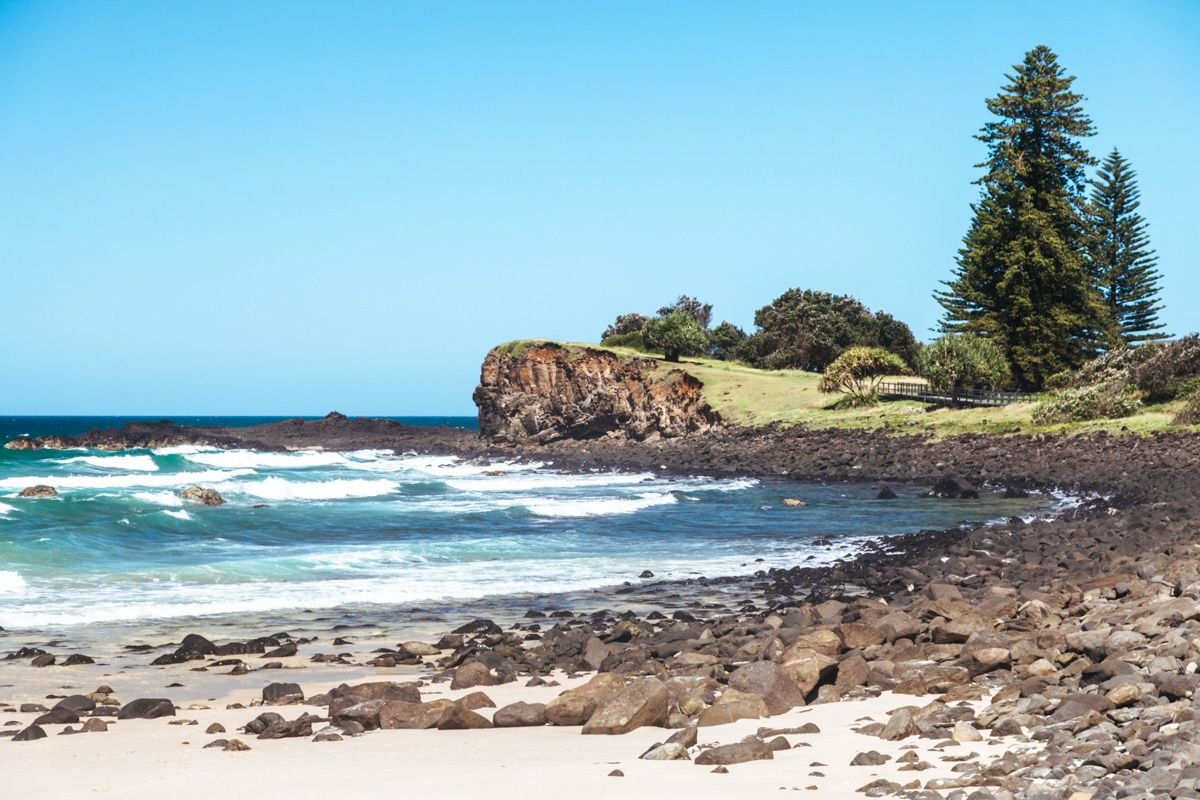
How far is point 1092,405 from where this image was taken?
4628 centimetres

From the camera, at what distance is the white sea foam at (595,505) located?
32.9 m

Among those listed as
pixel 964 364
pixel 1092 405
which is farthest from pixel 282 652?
pixel 964 364

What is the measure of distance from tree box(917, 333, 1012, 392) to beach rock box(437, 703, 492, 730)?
162 feet

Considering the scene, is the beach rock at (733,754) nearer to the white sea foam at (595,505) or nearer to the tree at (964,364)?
the white sea foam at (595,505)

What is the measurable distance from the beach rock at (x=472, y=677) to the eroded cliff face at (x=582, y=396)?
177ft

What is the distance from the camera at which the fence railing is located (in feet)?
176

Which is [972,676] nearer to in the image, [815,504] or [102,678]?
[102,678]

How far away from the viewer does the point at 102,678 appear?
12227 mm

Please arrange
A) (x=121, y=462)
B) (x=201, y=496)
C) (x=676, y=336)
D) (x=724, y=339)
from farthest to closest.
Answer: (x=724, y=339) → (x=676, y=336) → (x=121, y=462) → (x=201, y=496)

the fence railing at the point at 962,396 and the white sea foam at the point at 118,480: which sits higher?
the fence railing at the point at 962,396

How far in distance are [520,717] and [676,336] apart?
68480mm

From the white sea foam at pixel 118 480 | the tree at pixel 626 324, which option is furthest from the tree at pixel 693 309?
the white sea foam at pixel 118 480

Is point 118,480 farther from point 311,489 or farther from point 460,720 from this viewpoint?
point 460,720

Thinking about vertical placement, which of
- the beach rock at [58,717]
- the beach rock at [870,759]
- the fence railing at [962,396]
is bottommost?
the beach rock at [58,717]
